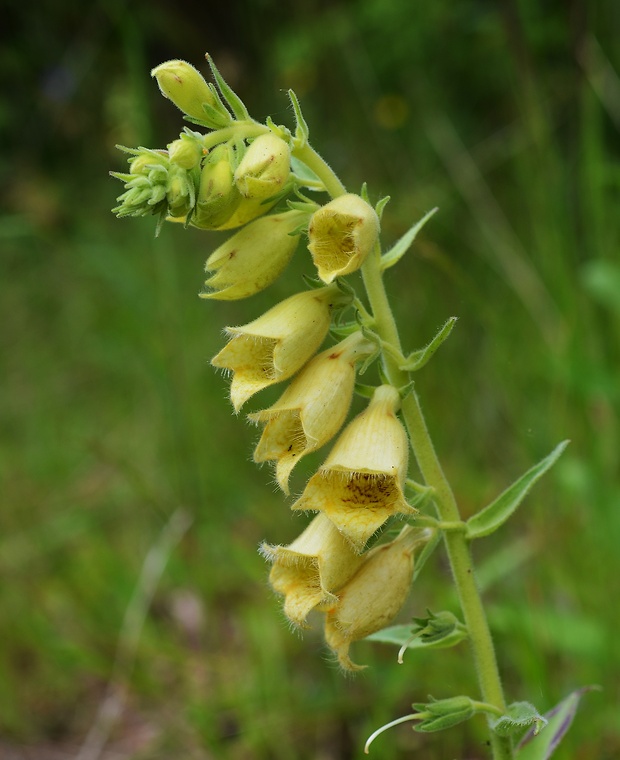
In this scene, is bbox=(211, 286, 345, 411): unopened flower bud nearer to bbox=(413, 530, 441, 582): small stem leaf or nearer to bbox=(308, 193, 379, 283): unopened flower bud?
bbox=(308, 193, 379, 283): unopened flower bud

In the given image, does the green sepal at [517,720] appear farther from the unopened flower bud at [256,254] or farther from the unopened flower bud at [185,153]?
the unopened flower bud at [185,153]

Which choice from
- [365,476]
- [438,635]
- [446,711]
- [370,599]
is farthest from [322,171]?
[446,711]

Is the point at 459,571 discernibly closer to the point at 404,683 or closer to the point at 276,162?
the point at 276,162

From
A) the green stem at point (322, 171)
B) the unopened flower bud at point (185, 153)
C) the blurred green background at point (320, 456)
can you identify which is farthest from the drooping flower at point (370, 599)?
the unopened flower bud at point (185, 153)

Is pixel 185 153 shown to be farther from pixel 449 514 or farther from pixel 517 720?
pixel 517 720

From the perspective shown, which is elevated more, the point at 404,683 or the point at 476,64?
the point at 476,64

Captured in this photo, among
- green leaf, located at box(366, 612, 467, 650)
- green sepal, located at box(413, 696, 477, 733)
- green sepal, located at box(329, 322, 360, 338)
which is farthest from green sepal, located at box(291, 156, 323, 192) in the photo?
green sepal, located at box(413, 696, 477, 733)

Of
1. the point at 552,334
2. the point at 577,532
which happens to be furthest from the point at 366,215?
the point at 552,334
